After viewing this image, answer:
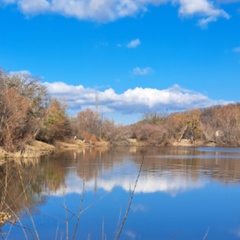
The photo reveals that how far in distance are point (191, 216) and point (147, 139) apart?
196 feet

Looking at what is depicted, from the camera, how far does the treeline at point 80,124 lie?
28969 millimetres

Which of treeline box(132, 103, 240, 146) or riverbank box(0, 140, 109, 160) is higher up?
treeline box(132, 103, 240, 146)

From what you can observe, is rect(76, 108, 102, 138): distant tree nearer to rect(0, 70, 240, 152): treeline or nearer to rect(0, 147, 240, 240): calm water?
rect(0, 70, 240, 152): treeline

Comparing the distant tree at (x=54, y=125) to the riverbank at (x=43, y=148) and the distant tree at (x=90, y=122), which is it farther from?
the distant tree at (x=90, y=122)

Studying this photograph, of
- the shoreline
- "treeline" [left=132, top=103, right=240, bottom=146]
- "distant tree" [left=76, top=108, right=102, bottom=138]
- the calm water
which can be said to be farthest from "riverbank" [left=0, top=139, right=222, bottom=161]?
the calm water

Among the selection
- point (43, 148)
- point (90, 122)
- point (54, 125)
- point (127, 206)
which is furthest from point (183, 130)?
point (127, 206)

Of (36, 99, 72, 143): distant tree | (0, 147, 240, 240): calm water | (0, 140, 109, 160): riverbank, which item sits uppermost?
(36, 99, 72, 143): distant tree

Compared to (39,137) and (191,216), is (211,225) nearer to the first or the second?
(191,216)

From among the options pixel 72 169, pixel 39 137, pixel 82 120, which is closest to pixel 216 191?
pixel 72 169

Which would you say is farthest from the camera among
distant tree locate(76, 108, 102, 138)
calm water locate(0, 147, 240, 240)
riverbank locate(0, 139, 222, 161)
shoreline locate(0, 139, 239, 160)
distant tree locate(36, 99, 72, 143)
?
distant tree locate(76, 108, 102, 138)

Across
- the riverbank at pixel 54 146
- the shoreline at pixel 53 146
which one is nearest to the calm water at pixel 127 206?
the shoreline at pixel 53 146

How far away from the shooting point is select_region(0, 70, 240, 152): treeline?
2897cm

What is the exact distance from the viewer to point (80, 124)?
70.0m

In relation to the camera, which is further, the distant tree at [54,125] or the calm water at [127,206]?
the distant tree at [54,125]
